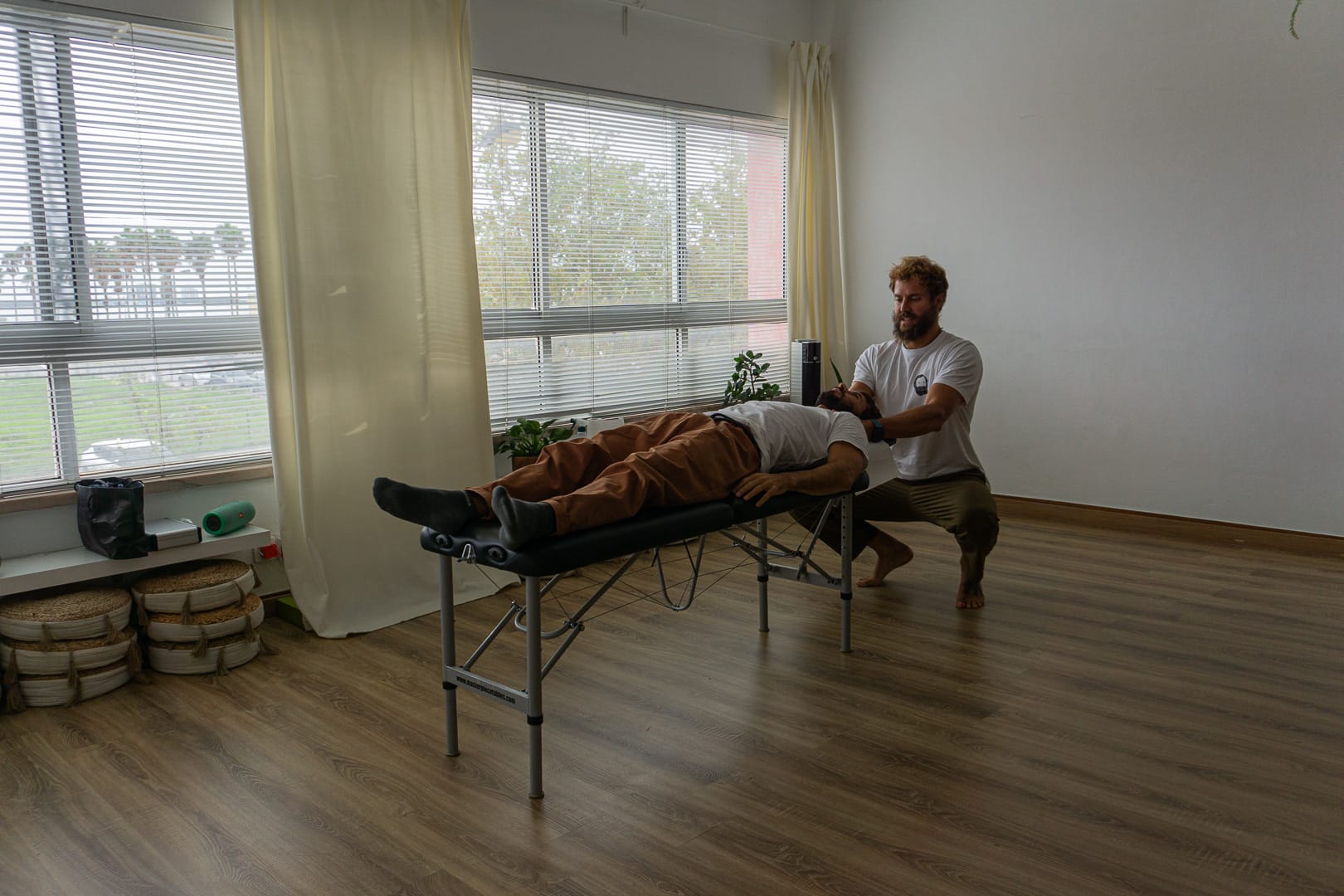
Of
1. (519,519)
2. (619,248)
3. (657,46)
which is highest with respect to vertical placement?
(657,46)

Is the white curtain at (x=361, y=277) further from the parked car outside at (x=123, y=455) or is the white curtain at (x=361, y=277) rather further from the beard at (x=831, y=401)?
the beard at (x=831, y=401)

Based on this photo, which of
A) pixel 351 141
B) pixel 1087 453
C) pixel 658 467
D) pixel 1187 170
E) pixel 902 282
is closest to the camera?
pixel 658 467

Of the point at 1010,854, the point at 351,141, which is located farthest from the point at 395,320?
the point at 1010,854

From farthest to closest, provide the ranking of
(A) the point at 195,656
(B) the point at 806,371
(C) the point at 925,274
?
(B) the point at 806,371 → (C) the point at 925,274 → (A) the point at 195,656

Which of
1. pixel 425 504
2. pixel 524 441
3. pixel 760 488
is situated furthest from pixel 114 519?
pixel 760 488

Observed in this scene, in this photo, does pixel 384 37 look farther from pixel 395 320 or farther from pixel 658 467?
pixel 658 467

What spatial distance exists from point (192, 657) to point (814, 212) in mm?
3512

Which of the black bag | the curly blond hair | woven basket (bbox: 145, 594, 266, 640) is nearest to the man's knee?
the curly blond hair

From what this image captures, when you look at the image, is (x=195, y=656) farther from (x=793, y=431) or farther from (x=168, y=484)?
(x=793, y=431)

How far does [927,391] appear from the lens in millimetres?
3549

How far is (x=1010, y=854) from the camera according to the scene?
76.0 inches

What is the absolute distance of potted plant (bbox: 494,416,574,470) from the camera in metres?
3.81

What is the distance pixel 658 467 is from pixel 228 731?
4.04 ft

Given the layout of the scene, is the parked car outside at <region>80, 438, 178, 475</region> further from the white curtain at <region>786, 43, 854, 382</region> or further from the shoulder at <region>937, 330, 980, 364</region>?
the white curtain at <region>786, 43, 854, 382</region>
